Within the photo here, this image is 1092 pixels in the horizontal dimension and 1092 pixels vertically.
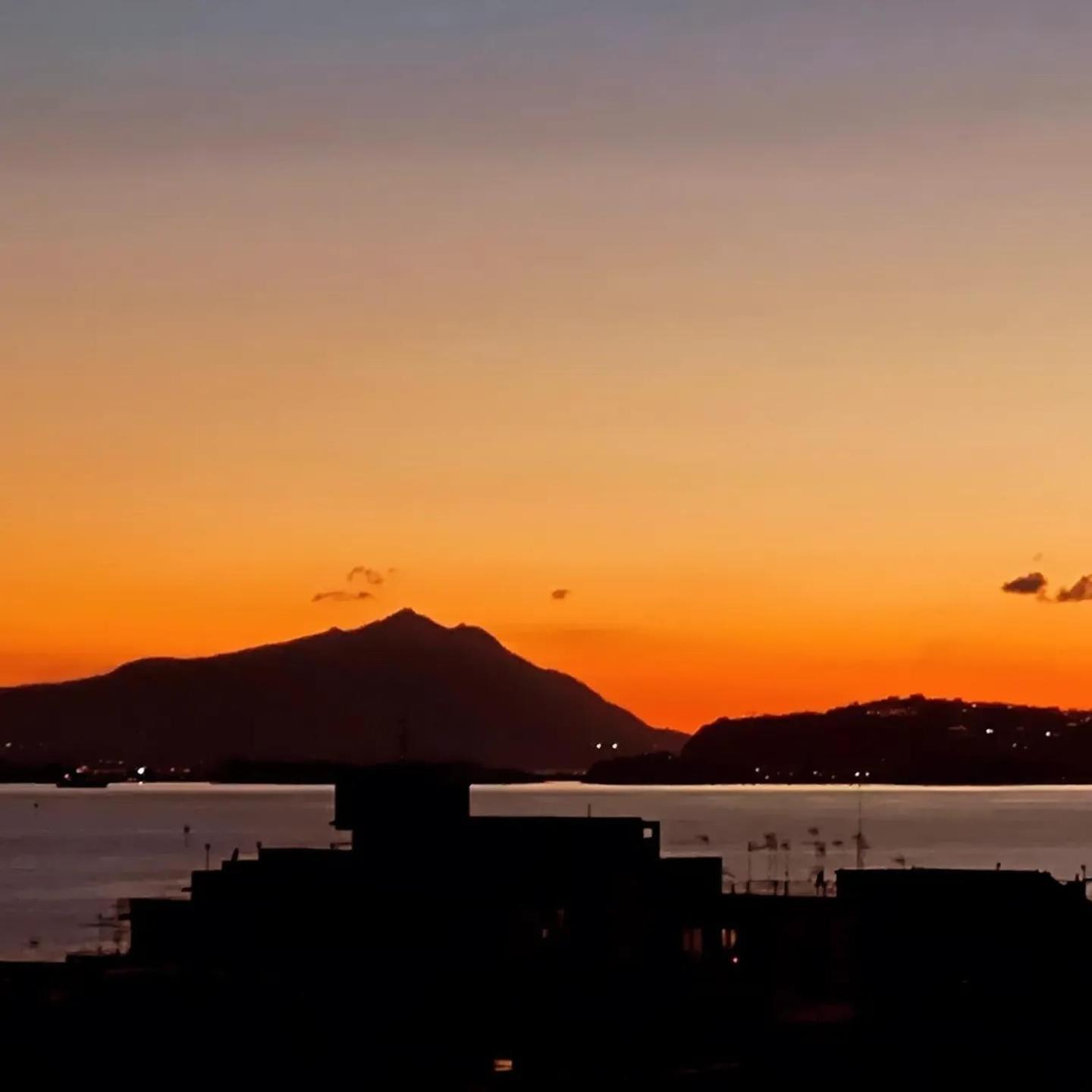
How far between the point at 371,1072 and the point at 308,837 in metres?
121

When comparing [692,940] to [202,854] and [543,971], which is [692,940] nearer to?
[543,971]

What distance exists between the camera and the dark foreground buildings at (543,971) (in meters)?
26.0

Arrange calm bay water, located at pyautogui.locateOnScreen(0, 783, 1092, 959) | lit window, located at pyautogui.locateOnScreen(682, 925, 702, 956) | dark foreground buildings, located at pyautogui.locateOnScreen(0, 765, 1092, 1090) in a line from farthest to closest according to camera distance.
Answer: calm bay water, located at pyautogui.locateOnScreen(0, 783, 1092, 959), lit window, located at pyautogui.locateOnScreen(682, 925, 702, 956), dark foreground buildings, located at pyautogui.locateOnScreen(0, 765, 1092, 1090)

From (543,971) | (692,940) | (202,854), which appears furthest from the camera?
(202,854)

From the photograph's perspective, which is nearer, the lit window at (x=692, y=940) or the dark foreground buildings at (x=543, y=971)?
the dark foreground buildings at (x=543, y=971)

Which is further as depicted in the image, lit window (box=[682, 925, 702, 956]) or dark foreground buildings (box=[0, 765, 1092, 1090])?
lit window (box=[682, 925, 702, 956])

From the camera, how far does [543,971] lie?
30812mm

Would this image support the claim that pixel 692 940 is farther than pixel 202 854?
No

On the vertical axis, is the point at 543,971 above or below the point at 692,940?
below

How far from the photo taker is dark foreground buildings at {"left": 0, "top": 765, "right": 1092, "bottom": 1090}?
26.0 meters

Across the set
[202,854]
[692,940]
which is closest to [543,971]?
[692,940]

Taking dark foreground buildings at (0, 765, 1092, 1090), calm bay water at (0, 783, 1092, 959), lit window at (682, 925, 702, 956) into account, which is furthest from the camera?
calm bay water at (0, 783, 1092, 959)

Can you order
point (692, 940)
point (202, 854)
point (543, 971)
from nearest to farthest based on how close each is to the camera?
point (543, 971)
point (692, 940)
point (202, 854)

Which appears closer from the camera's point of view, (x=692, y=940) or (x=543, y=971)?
(x=543, y=971)
